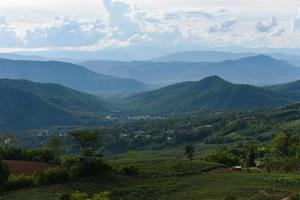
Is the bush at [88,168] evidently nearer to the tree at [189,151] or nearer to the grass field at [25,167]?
the grass field at [25,167]

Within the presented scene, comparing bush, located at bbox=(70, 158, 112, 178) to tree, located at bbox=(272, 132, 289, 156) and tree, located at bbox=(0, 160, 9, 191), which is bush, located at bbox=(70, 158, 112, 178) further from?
tree, located at bbox=(272, 132, 289, 156)

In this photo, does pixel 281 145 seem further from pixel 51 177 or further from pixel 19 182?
pixel 19 182

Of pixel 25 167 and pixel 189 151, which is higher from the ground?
pixel 189 151

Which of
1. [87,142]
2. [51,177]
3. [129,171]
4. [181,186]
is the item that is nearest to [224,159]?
[129,171]

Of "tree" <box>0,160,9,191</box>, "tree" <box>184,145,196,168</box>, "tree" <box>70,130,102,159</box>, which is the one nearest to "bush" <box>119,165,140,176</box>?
"tree" <box>70,130,102,159</box>

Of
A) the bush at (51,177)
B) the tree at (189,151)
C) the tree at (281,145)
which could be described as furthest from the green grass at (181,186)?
the tree at (281,145)
